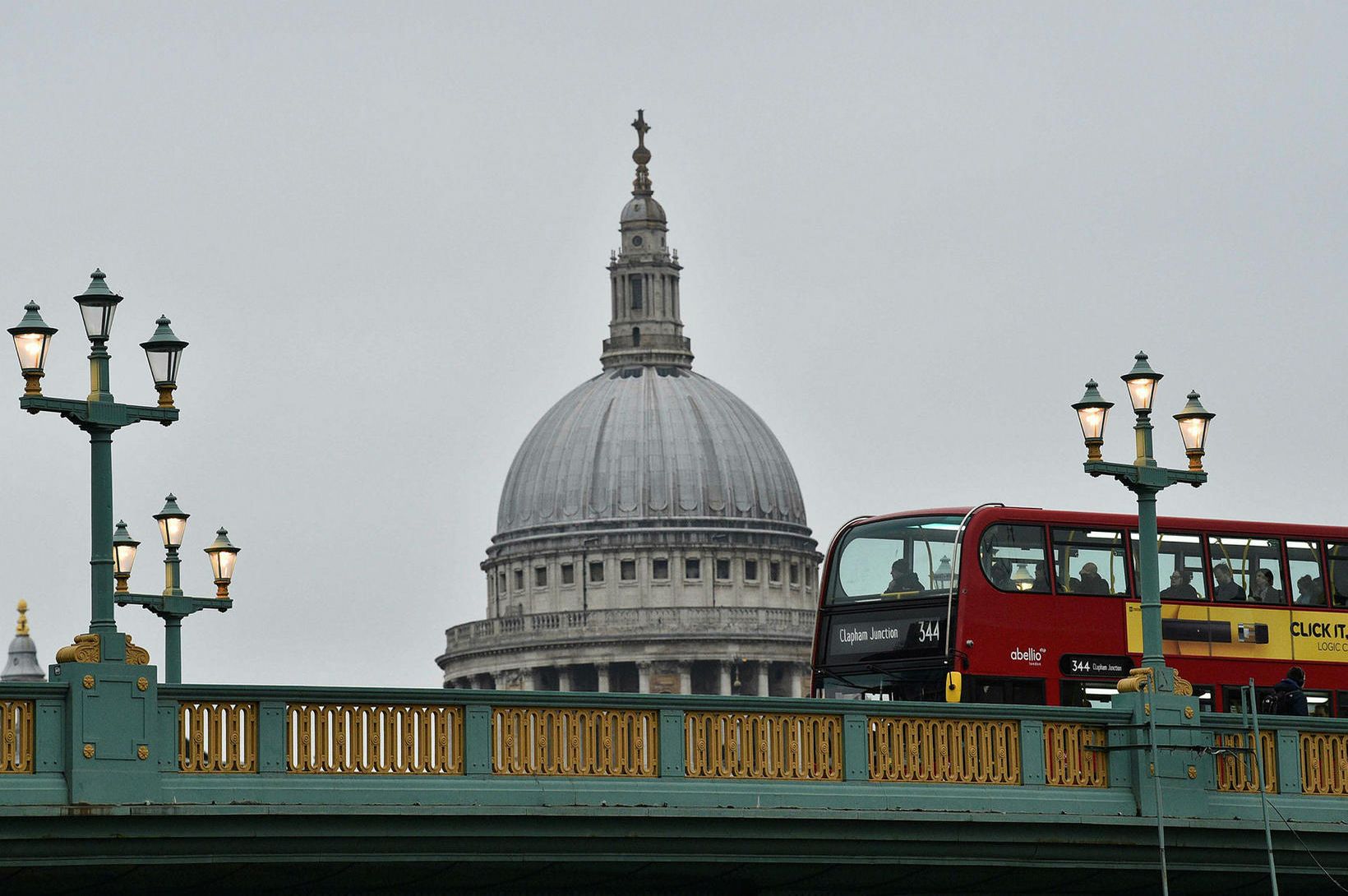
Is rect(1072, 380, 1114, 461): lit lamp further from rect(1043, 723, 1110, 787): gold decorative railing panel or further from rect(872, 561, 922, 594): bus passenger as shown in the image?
rect(872, 561, 922, 594): bus passenger

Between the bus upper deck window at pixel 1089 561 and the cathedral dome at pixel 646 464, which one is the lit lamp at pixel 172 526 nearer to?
the bus upper deck window at pixel 1089 561

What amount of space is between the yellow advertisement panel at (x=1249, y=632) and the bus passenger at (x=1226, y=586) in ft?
0.39

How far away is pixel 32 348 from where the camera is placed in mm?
29844

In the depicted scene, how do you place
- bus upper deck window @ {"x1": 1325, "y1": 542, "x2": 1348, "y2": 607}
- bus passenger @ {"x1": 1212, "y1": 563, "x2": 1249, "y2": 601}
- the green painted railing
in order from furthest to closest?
bus upper deck window @ {"x1": 1325, "y1": 542, "x2": 1348, "y2": 607} < bus passenger @ {"x1": 1212, "y1": 563, "x2": 1249, "y2": 601} < the green painted railing

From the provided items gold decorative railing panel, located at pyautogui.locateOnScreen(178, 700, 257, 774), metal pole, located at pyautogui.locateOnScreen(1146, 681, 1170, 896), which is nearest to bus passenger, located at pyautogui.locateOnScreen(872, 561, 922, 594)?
metal pole, located at pyautogui.locateOnScreen(1146, 681, 1170, 896)

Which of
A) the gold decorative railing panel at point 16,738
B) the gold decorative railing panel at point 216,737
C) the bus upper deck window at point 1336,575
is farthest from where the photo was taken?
the bus upper deck window at point 1336,575

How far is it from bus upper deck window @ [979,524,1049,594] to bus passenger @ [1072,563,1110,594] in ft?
1.85

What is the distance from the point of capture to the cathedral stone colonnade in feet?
616

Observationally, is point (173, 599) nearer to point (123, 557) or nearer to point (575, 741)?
point (123, 557)

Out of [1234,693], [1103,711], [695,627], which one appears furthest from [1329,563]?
[695,627]

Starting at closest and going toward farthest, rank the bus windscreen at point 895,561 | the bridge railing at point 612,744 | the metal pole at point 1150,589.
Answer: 1. the bridge railing at point 612,744
2. the metal pole at point 1150,589
3. the bus windscreen at point 895,561

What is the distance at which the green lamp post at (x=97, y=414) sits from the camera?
28844mm

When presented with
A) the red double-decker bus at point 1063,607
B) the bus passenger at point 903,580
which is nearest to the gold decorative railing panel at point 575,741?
the red double-decker bus at point 1063,607

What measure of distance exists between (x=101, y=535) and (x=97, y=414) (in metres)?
1.22
